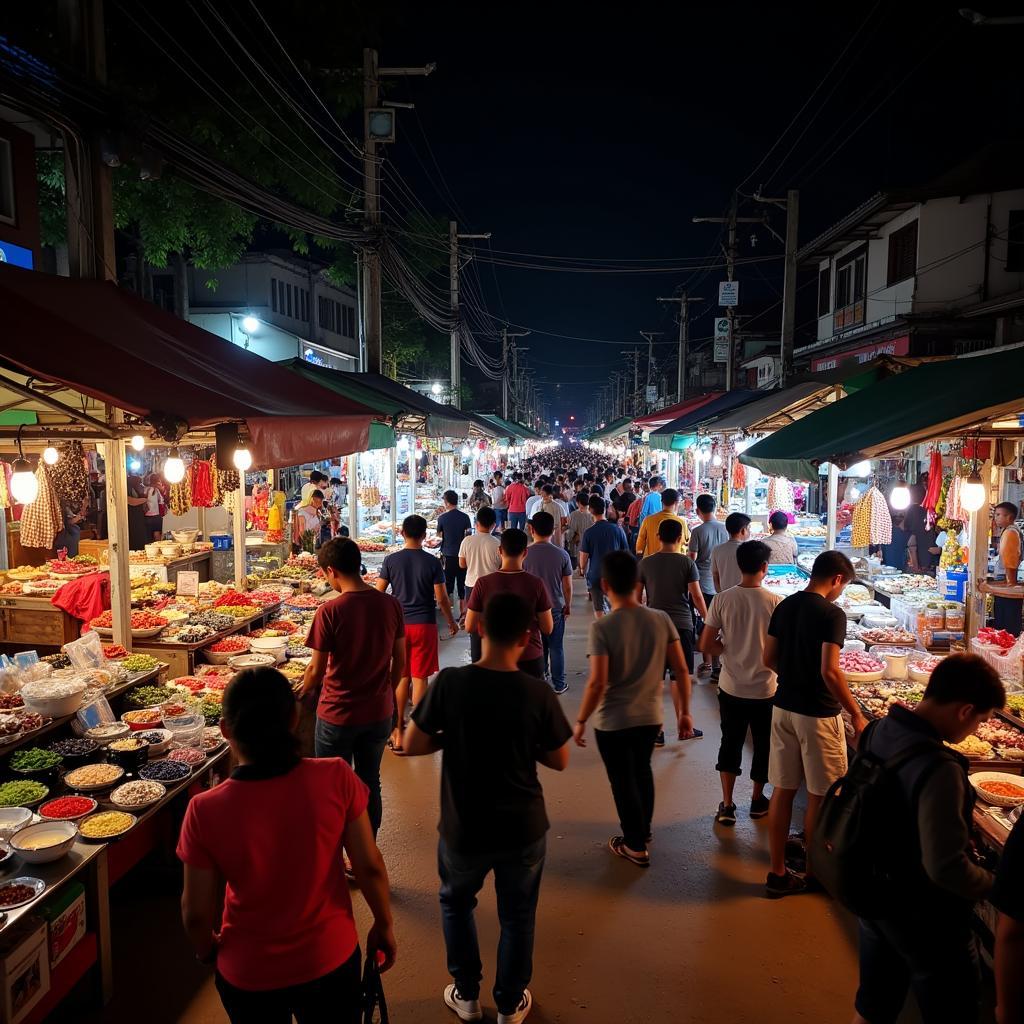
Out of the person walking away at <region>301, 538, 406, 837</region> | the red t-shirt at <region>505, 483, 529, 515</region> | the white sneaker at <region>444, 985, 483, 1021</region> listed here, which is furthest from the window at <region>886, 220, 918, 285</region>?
the white sneaker at <region>444, 985, 483, 1021</region>

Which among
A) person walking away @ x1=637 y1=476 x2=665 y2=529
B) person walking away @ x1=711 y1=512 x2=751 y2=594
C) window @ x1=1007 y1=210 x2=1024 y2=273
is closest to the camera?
person walking away @ x1=711 y1=512 x2=751 y2=594

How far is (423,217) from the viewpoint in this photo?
29.8m

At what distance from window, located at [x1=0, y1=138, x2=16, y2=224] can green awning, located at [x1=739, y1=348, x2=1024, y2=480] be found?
1034cm

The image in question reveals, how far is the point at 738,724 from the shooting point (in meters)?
5.81

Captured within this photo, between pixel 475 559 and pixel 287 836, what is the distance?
623cm

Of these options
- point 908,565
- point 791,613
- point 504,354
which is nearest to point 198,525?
point 791,613

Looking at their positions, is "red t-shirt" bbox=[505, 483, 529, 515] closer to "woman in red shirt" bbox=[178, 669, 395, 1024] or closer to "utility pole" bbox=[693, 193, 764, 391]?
"utility pole" bbox=[693, 193, 764, 391]

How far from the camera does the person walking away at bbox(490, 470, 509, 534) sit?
18.5 m

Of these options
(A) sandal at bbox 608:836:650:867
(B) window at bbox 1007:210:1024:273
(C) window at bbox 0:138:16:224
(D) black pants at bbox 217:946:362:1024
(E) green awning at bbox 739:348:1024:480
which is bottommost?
(A) sandal at bbox 608:836:650:867

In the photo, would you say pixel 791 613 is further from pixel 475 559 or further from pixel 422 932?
pixel 475 559

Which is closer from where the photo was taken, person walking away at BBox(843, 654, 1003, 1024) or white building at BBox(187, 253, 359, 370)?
person walking away at BBox(843, 654, 1003, 1024)

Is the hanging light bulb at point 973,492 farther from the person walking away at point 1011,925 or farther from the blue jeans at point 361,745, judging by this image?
the blue jeans at point 361,745

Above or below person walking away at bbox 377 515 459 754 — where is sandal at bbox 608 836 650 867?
below

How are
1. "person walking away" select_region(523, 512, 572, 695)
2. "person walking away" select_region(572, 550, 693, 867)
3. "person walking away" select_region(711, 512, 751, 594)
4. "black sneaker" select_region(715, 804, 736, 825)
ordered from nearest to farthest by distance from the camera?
1. "person walking away" select_region(572, 550, 693, 867)
2. "black sneaker" select_region(715, 804, 736, 825)
3. "person walking away" select_region(523, 512, 572, 695)
4. "person walking away" select_region(711, 512, 751, 594)
